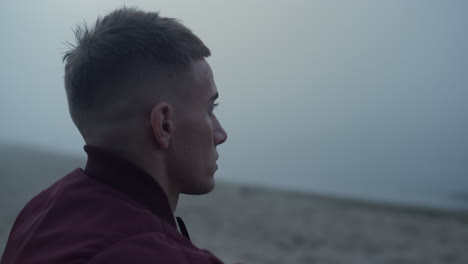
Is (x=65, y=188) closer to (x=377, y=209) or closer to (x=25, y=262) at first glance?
(x=25, y=262)

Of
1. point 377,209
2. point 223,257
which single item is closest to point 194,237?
point 223,257

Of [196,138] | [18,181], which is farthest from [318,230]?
[196,138]

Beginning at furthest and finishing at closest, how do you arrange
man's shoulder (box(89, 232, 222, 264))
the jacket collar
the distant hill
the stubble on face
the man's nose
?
1. the distant hill
2. the man's nose
3. the stubble on face
4. the jacket collar
5. man's shoulder (box(89, 232, 222, 264))

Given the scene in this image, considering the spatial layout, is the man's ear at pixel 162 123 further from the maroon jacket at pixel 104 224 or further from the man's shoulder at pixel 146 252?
the man's shoulder at pixel 146 252

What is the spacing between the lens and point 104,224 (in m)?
1.02

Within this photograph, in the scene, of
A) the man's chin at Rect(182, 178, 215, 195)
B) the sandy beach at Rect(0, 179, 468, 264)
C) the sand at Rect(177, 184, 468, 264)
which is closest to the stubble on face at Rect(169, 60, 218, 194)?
the man's chin at Rect(182, 178, 215, 195)

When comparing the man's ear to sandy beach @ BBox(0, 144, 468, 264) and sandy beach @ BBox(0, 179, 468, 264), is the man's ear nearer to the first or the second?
sandy beach @ BBox(0, 144, 468, 264)

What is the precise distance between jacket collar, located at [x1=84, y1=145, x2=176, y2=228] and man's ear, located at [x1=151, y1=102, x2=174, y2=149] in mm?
88

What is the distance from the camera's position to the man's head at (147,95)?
1.19 metres

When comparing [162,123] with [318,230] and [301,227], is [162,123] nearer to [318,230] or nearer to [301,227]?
[318,230]

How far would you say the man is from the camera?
3.39 ft

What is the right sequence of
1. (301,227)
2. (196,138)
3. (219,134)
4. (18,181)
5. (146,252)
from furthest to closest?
(18,181) → (301,227) → (219,134) → (196,138) → (146,252)

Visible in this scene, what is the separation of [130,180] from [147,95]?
0.20 meters

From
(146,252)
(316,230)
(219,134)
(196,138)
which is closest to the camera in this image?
(146,252)
